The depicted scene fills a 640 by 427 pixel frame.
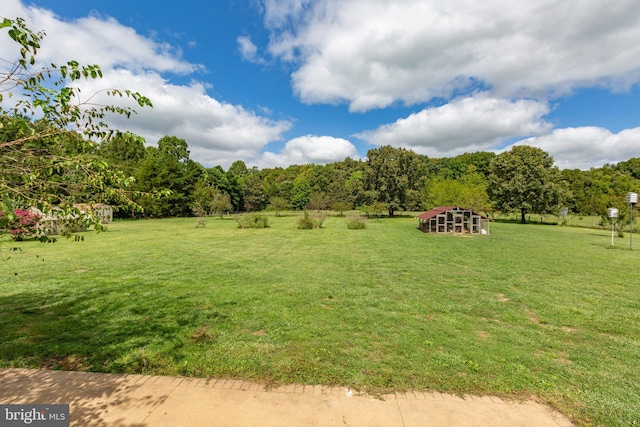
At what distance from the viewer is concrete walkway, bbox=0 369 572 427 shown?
9.87 feet

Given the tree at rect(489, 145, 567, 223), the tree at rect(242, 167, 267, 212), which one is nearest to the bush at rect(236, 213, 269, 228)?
the tree at rect(242, 167, 267, 212)

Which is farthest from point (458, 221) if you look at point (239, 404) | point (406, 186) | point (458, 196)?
point (239, 404)

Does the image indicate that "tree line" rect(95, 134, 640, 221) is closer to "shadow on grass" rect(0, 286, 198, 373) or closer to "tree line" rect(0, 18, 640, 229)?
"tree line" rect(0, 18, 640, 229)

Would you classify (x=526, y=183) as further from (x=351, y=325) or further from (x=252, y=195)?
(x=252, y=195)


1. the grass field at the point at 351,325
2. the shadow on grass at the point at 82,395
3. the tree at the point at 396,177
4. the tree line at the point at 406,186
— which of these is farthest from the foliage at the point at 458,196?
the shadow on grass at the point at 82,395

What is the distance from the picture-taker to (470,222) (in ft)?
→ 80.7

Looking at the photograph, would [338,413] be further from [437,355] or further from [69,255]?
[69,255]

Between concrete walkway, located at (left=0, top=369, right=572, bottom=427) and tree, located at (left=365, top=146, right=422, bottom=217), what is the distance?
41.1 m

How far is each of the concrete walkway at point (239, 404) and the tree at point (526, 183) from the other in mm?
41040

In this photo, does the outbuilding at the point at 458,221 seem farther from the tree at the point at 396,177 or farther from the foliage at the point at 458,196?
the tree at the point at 396,177

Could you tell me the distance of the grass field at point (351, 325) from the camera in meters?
3.88

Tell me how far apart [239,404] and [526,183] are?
43751 mm

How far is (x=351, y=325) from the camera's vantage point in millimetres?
5594

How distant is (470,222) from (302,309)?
2263 centimetres
